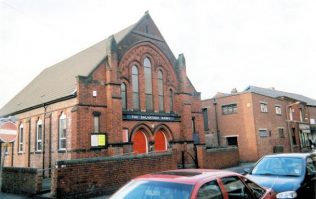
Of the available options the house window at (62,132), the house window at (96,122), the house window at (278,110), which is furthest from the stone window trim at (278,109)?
the house window at (62,132)

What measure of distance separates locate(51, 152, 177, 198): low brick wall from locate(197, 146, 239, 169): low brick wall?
6469 millimetres

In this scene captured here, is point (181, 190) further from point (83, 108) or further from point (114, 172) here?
point (83, 108)

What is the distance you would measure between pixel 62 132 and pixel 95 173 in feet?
27.9

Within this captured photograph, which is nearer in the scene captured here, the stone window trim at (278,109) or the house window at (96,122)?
the house window at (96,122)

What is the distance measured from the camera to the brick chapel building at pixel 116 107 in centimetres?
1953

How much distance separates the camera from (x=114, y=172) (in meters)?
14.3

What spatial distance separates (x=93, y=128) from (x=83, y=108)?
1.47 m

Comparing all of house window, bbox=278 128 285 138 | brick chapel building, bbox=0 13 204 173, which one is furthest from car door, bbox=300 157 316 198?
house window, bbox=278 128 285 138

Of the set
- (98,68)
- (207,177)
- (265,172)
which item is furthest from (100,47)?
(207,177)

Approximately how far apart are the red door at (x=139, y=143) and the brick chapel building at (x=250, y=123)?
13348 mm

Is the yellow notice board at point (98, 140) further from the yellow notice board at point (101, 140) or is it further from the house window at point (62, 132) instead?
the house window at point (62, 132)

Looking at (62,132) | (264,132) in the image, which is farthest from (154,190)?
(264,132)

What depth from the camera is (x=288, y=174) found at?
8.73 meters

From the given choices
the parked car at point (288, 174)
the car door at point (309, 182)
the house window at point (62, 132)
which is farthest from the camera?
the house window at point (62, 132)
